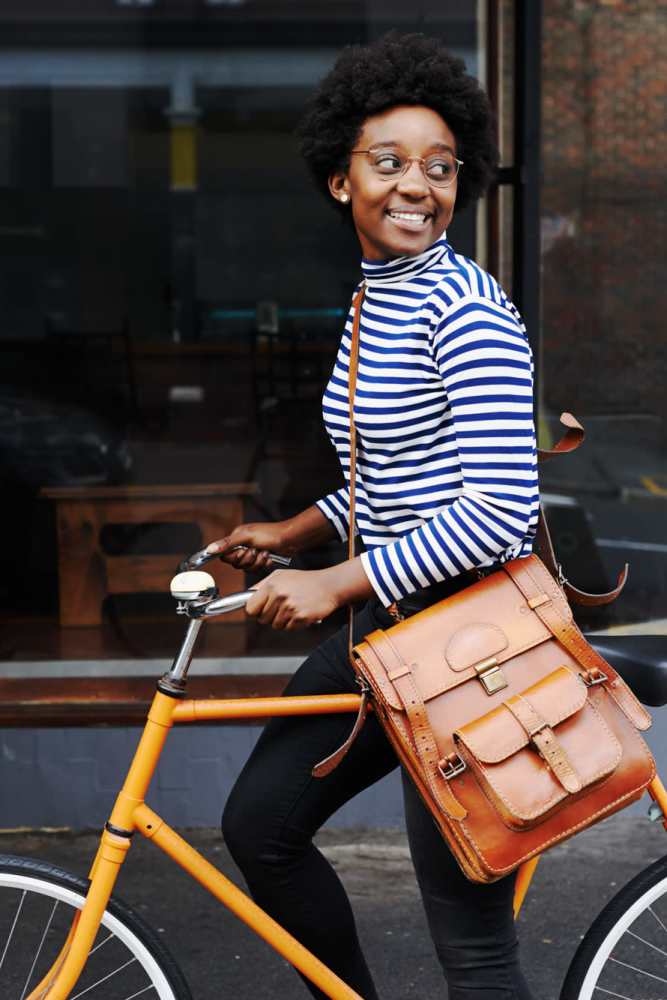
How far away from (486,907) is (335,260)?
6.25 meters

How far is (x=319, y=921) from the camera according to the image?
2457 millimetres

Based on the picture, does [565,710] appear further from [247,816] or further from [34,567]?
[34,567]

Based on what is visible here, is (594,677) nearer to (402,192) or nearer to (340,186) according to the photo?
(402,192)

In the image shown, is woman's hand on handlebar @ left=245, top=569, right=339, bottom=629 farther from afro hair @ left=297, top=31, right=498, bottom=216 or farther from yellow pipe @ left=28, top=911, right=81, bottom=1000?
afro hair @ left=297, top=31, right=498, bottom=216

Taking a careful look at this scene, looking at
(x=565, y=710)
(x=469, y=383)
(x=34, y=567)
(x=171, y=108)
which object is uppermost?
(x=171, y=108)

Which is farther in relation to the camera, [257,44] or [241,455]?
[241,455]

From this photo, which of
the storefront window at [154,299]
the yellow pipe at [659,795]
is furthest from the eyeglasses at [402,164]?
the storefront window at [154,299]

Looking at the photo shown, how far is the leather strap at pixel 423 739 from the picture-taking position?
2.12 meters

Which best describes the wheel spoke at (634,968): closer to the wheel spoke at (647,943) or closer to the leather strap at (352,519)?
the wheel spoke at (647,943)

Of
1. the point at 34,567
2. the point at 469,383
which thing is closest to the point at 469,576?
the point at 469,383

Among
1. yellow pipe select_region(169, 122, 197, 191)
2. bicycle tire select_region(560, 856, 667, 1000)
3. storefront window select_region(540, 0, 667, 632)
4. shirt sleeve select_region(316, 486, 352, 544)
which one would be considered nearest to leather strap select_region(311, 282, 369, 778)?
shirt sleeve select_region(316, 486, 352, 544)

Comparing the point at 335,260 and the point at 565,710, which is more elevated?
the point at 335,260

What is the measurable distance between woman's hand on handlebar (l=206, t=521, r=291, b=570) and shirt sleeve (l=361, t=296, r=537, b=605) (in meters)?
0.44

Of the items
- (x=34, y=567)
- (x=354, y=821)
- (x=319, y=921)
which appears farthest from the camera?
(x=34, y=567)
